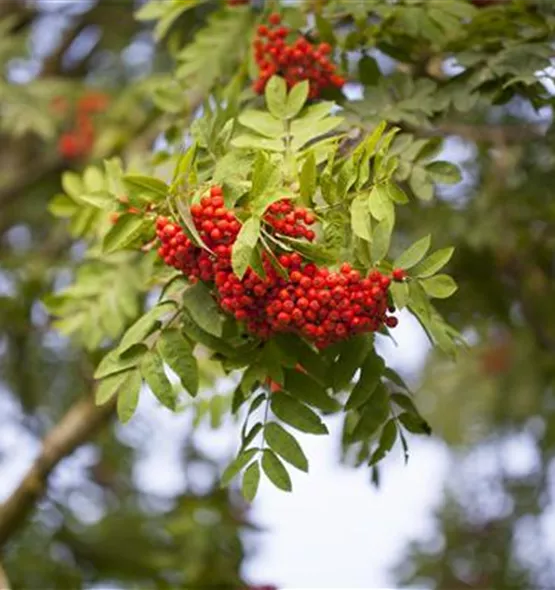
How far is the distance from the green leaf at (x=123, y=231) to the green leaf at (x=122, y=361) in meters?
0.15

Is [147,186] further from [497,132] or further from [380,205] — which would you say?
[497,132]

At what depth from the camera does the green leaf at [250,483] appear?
1808 mm

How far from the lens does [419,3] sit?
220cm

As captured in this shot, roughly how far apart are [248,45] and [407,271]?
770 mm

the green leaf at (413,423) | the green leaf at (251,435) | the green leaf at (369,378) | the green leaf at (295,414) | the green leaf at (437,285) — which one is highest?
the green leaf at (437,285)

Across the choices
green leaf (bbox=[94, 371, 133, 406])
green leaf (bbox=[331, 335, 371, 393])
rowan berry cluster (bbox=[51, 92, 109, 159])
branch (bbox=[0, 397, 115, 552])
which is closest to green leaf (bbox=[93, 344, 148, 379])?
green leaf (bbox=[94, 371, 133, 406])

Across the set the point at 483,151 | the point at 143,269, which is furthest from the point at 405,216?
the point at 143,269

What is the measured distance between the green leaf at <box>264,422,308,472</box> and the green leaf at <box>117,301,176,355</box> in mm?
222

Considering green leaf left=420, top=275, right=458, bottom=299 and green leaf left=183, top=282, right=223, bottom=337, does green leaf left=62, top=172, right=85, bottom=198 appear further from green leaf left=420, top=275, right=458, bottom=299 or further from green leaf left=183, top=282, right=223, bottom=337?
green leaf left=420, top=275, right=458, bottom=299

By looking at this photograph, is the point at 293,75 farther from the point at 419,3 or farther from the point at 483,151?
the point at 483,151

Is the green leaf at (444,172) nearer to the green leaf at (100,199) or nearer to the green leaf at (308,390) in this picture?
the green leaf at (308,390)

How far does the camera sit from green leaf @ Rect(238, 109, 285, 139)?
1.90 meters

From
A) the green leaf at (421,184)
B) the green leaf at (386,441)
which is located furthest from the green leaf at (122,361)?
the green leaf at (421,184)

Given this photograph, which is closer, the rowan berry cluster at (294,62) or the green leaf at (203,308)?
the green leaf at (203,308)
